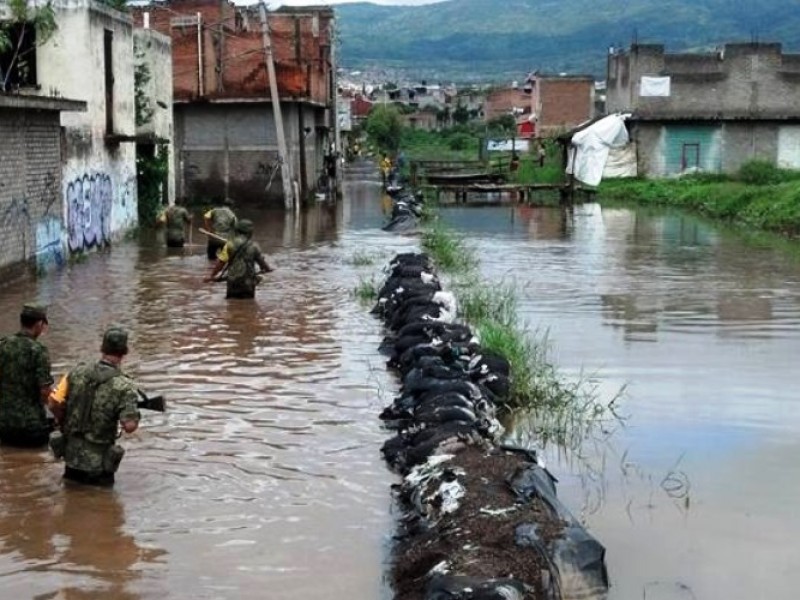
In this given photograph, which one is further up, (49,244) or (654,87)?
(654,87)

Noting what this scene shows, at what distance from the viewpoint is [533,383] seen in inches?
465

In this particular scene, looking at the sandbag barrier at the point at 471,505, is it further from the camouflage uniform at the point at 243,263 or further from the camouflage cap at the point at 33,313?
the camouflage uniform at the point at 243,263

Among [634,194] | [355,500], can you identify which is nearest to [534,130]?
[634,194]

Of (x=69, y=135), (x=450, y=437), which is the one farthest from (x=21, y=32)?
(x=450, y=437)

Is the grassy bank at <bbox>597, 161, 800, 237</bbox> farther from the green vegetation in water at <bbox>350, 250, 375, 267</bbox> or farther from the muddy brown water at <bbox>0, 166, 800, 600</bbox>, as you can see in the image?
the muddy brown water at <bbox>0, 166, 800, 600</bbox>

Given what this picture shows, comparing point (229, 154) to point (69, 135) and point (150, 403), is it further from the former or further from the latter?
point (150, 403)

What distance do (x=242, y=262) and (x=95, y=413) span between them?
897cm

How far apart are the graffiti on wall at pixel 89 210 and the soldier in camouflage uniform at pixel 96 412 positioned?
14.7m

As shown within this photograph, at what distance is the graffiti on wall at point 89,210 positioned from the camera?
23047 mm

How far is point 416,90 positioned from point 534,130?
6998 centimetres

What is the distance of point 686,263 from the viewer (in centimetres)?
2377

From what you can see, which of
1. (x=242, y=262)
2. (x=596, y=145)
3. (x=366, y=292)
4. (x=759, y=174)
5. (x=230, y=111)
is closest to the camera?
(x=242, y=262)

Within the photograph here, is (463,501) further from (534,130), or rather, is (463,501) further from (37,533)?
(534,130)

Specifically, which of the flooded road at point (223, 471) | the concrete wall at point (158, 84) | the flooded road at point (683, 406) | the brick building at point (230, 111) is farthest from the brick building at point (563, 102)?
the flooded road at point (223, 471)
